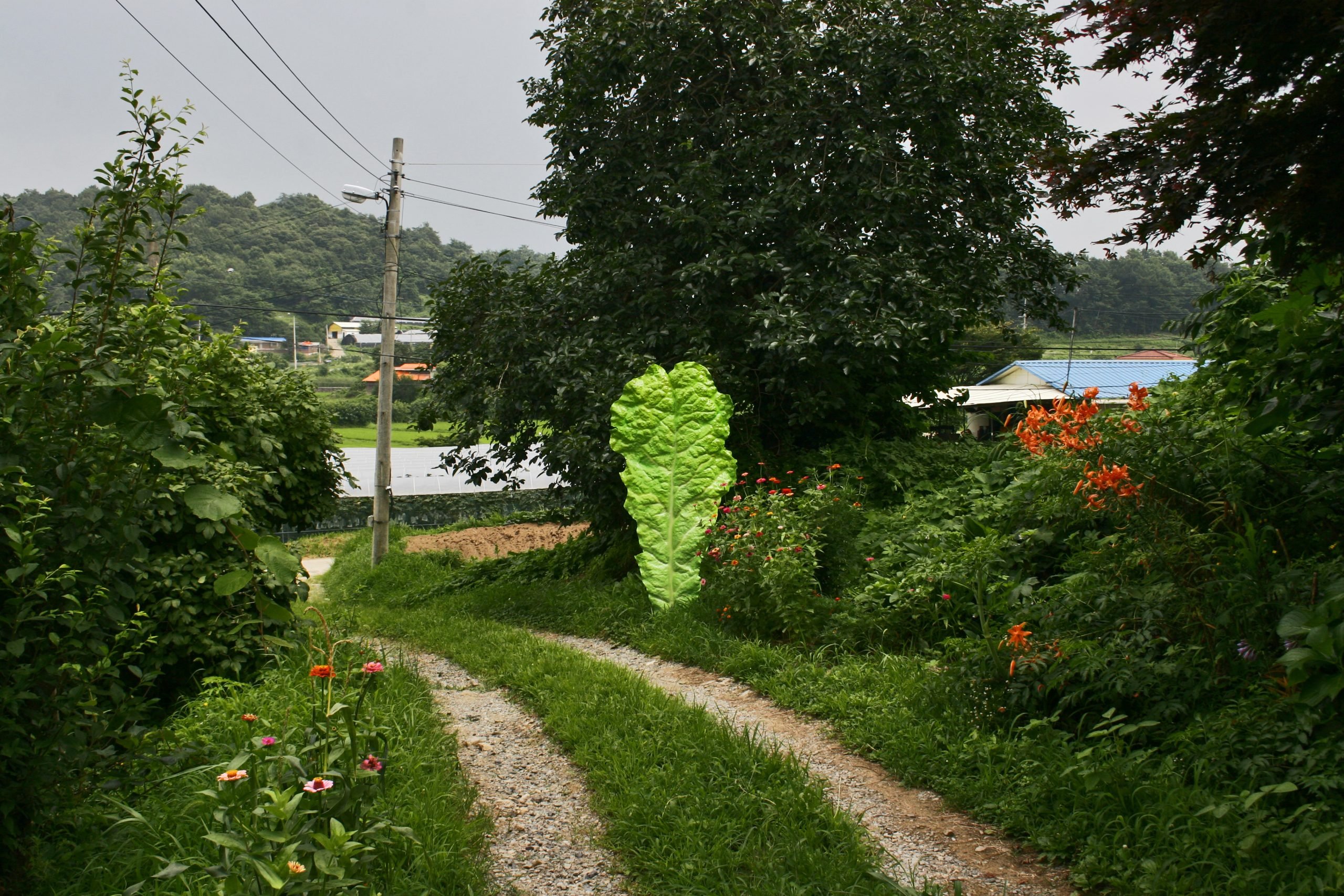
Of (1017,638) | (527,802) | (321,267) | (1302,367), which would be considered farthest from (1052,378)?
(527,802)

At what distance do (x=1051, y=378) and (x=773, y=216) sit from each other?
22.7 m

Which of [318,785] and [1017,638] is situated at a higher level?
[1017,638]

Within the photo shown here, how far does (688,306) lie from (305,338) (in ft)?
178

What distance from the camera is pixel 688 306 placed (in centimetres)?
923

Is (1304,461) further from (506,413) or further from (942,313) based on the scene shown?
(506,413)

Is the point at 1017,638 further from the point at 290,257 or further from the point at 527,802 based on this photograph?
A: the point at 290,257

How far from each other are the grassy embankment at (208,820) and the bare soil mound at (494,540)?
11.5m

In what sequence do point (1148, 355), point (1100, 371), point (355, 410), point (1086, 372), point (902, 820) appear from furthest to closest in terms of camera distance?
point (355, 410), point (1148, 355), point (1100, 371), point (1086, 372), point (902, 820)

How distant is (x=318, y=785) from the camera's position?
8.41ft

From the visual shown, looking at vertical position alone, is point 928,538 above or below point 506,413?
below

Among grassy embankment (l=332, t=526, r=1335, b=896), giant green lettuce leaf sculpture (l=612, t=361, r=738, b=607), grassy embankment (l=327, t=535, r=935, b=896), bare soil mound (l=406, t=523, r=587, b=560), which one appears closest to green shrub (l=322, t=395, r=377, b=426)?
bare soil mound (l=406, t=523, r=587, b=560)

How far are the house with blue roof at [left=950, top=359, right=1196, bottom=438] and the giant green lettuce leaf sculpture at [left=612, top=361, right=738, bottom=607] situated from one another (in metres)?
11.3

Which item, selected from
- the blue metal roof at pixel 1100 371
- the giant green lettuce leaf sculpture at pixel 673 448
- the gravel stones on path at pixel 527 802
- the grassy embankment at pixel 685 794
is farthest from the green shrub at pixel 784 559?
the blue metal roof at pixel 1100 371

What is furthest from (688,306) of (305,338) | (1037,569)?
(305,338)
